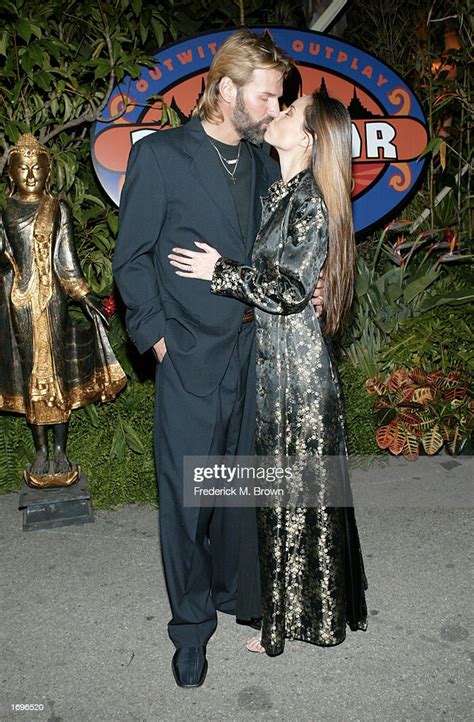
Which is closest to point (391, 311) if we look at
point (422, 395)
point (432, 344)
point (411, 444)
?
point (432, 344)

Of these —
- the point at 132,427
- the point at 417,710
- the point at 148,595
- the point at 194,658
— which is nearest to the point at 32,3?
the point at 132,427

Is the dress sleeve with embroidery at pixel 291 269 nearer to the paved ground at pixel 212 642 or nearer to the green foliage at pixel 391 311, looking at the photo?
the paved ground at pixel 212 642

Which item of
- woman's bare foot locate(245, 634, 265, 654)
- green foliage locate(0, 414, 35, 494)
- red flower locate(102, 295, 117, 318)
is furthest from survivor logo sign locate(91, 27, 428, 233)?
woman's bare foot locate(245, 634, 265, 654)

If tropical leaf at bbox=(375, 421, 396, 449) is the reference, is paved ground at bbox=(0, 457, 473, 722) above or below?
below

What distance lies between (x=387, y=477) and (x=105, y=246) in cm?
202

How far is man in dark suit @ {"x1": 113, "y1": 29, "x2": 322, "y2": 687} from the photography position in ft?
9.62

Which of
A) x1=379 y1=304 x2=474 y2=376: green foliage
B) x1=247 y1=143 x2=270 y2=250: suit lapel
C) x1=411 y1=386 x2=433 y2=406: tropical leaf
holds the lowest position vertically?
x1=411 y1=386 x2=433 y2=406: tropical leaf

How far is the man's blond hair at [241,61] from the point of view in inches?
115

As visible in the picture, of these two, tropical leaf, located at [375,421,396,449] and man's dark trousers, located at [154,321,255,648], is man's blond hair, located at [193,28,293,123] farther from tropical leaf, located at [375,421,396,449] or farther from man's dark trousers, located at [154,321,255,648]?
tropical leaf, located at [375,421,396,449]

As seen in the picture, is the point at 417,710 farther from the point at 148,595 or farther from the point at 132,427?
the point at 132,427

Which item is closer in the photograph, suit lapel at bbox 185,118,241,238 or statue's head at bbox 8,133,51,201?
suit lapel at bbox 185,118,241,238

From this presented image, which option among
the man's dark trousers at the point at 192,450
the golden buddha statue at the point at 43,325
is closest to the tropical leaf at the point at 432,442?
the golden buddha statue at the point at 43,325

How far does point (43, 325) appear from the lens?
4078 mm

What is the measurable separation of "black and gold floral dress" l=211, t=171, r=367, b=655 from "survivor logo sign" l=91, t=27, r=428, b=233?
199 cm
